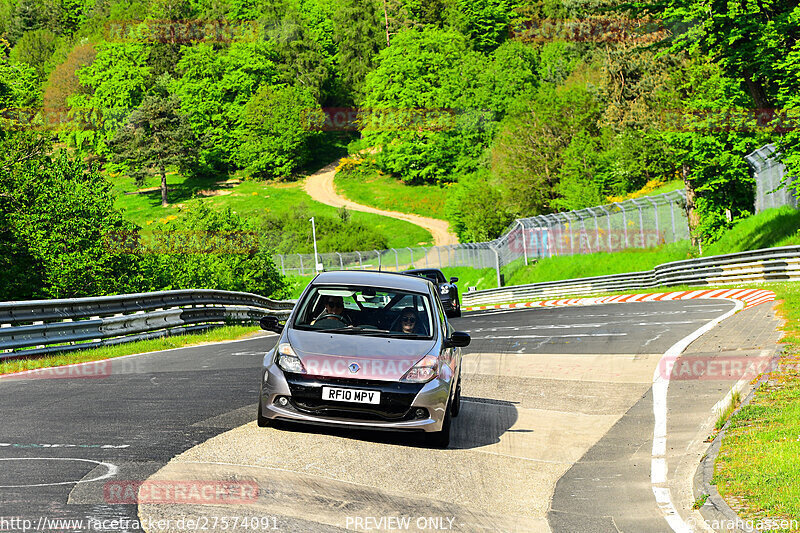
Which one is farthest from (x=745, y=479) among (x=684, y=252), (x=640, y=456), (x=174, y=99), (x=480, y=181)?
(x=174, y=99)

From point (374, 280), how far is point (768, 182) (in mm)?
32096

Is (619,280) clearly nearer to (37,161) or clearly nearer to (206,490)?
(37,161)

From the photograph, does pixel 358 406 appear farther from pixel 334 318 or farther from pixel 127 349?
pixel 127 349

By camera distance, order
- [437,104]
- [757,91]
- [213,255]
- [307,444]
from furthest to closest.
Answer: [437,104]
[213,255]
[757,91]
[307,444]

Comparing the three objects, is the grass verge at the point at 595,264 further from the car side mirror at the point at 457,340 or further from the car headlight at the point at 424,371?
the car headlight at the point at 424,371

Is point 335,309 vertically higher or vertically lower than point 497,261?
higher

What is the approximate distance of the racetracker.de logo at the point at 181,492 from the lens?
19.0 feet

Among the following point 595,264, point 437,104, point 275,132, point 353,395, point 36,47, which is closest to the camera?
point 353,395

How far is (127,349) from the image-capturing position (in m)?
18.2

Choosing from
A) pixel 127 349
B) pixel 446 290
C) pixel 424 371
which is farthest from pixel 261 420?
pixel 446 290

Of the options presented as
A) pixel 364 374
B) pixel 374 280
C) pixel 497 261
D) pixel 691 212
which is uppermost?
pixel 374 280

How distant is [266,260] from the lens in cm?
5912

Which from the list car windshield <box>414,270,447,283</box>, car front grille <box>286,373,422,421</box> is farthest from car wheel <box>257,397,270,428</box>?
car windshield <box>414,270,447,283</box>

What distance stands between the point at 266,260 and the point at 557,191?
84.3 feet
